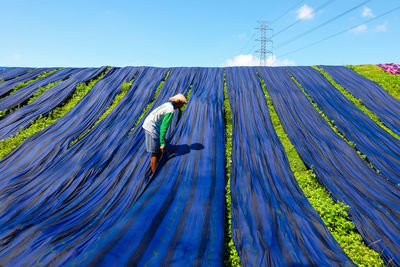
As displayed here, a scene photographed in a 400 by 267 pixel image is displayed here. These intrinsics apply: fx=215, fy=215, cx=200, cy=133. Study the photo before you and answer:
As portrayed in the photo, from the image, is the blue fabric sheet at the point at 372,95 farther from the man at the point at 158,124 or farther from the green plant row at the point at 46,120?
the green plant row at the point at 46,120

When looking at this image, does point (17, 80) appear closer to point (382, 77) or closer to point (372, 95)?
point (372, 95)

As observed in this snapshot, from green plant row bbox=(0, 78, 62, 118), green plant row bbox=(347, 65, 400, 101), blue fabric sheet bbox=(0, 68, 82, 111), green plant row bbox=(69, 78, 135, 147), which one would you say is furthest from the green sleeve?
green plant row bbox=(347, 65, 400, 101)

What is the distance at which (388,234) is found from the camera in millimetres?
3223

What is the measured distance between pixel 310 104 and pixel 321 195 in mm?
5100

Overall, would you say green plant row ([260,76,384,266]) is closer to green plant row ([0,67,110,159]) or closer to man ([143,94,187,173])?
man ([143,94,187,173])

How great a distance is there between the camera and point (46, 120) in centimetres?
741

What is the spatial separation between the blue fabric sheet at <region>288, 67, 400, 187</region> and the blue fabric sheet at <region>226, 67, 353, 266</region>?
2.20 meters

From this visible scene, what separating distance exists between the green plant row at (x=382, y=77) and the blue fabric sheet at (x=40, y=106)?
1380 cm

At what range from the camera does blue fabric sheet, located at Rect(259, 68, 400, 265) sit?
3264mm

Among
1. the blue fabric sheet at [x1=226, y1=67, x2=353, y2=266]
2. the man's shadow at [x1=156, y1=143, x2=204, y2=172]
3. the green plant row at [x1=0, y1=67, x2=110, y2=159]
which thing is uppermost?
the green plant row at [x1=0, y1=67, x2=110, y2=159]

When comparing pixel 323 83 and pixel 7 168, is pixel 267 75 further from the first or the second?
pixel 7 168

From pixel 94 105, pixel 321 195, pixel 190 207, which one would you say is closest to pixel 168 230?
pixel 190 207

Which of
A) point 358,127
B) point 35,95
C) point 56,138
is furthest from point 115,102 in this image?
point 358,127

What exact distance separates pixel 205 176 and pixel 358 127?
5.54 m
